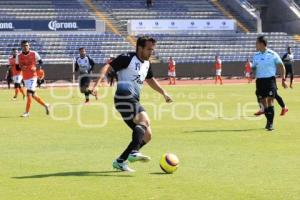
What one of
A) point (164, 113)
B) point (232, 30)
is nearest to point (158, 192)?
point (164, 113)

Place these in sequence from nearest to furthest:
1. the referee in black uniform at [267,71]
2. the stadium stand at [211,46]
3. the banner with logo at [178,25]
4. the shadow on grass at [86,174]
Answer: the shadow on grass at [86,174] < the referee in black uniform at [267,71] < the stadium stand at [211,46] < the banner with logo at [178,25]

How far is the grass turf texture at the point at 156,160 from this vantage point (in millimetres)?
8172

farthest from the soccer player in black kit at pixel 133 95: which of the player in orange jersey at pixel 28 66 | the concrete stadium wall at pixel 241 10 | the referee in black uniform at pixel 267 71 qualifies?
the concrete stadium wall at pixel 241 10

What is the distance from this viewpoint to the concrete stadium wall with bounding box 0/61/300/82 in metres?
45.9

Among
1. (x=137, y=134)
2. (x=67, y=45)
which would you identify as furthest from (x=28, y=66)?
(x=67, y=45)

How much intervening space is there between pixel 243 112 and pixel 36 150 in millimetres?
9755

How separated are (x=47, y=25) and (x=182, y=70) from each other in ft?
33.5

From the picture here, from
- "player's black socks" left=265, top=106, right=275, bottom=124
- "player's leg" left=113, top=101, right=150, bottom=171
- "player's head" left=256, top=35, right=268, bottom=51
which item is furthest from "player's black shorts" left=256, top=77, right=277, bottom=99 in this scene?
"player's leg" left=113, top=101, right=150, bottom=171

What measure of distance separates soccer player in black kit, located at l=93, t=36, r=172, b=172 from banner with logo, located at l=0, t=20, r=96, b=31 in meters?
40.8

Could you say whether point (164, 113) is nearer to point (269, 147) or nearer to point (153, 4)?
point (269, 147)

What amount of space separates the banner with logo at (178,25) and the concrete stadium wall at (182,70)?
16.5 ft

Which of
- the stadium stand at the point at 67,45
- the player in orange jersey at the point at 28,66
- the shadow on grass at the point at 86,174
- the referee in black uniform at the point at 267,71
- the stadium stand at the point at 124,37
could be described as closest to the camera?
the shadow on grass at the point at 86,174

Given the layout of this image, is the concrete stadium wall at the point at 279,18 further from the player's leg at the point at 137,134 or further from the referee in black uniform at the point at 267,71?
the player's leg at the point at 137,134

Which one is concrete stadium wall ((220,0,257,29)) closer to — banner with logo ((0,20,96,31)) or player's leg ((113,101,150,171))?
banner with logo ((0,20,96,31))
